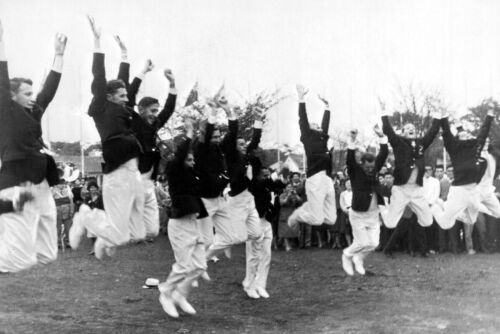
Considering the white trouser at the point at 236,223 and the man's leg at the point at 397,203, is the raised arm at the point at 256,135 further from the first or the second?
the man's leg at the point at 397,203

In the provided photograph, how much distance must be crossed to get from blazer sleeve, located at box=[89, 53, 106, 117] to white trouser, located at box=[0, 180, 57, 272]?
110 centimetres

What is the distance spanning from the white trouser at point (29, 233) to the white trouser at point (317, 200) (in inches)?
190

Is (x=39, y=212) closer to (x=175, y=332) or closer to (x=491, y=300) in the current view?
(x=175, y=332)

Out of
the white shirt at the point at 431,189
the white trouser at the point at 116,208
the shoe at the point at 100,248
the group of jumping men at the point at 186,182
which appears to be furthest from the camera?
the white shirt at the point at 431,189

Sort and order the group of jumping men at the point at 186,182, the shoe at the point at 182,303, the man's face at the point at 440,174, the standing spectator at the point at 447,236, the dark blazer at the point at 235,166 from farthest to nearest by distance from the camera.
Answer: the man's face at the point at 440,174, the standing spectator at the point at 447,236, the dark blazer at the point at 235,166, the shoe at the point at 182,303, the group of jumping men at the point at 186,182

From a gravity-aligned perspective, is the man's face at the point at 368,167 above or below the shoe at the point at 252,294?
above

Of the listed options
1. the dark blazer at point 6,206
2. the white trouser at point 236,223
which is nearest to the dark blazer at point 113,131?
the dark blazer at point 6,206

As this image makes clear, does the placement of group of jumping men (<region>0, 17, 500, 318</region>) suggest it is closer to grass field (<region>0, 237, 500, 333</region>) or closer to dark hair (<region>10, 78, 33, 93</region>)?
dark hair (<region>10, 78, 33, 93</region>)

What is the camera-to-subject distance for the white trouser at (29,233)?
6641 millimetres

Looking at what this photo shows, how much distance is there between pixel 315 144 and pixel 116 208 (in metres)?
4.00

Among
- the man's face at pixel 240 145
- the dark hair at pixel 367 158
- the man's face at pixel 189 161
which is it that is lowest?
the man's face at pixel 189 161

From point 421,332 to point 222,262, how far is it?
24.5 feet

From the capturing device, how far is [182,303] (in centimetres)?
848

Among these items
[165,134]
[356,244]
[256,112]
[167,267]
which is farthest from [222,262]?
[165,134]
